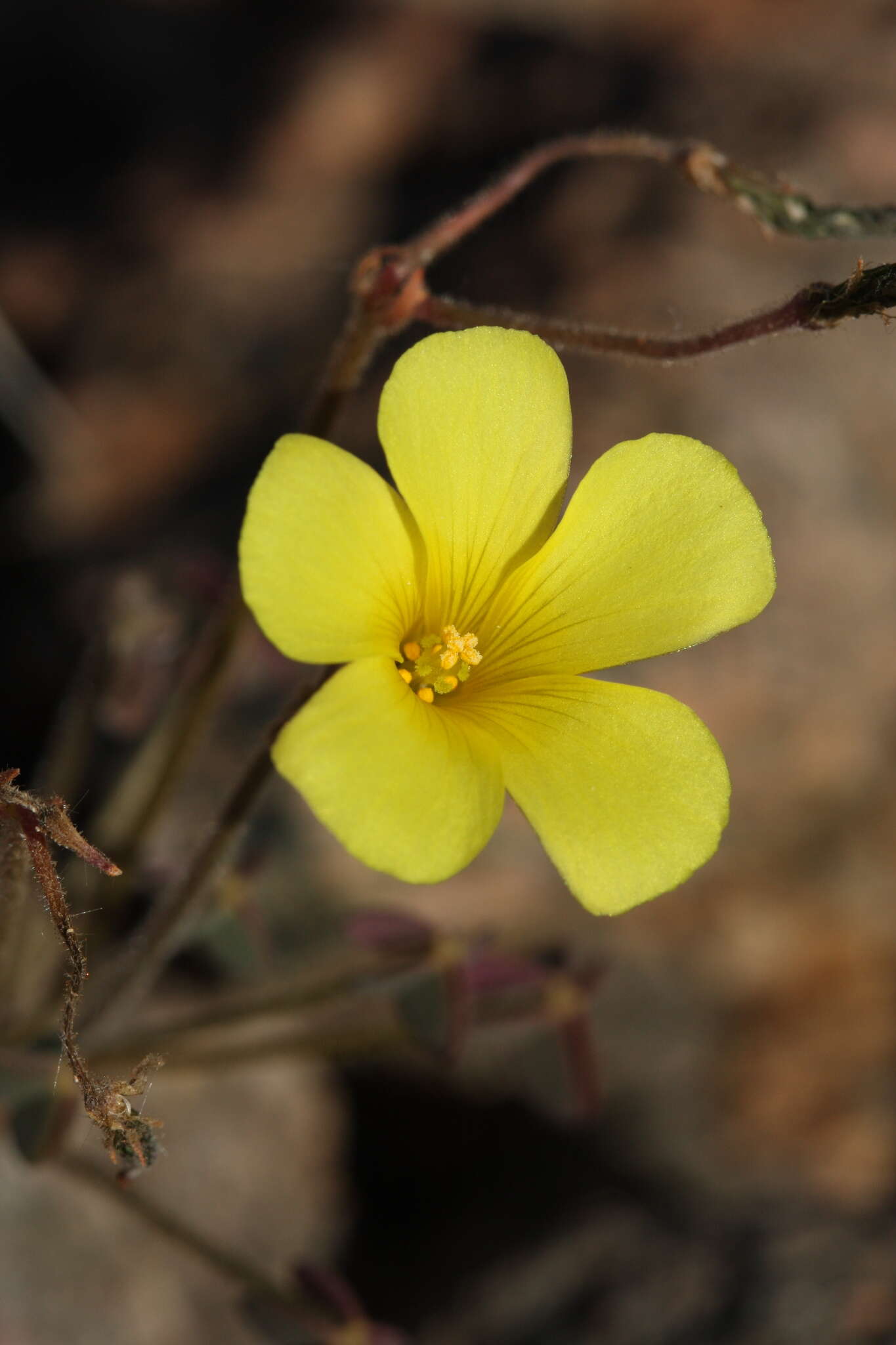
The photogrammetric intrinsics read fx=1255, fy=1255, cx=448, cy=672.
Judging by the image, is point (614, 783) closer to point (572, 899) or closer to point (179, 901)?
point (179, 901)

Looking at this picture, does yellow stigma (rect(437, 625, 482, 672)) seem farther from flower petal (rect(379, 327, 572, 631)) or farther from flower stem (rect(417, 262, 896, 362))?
flower stem (rect(417, 262, 896, 362))

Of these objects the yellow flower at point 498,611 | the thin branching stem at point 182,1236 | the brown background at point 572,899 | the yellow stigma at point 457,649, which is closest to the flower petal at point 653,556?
the yellow flower at point 498,611

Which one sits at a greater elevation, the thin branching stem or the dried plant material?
the dried plant material

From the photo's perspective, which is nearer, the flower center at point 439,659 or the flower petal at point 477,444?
the flower petal at point 477,444

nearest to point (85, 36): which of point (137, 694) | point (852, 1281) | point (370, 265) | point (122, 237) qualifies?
point (122, 237)

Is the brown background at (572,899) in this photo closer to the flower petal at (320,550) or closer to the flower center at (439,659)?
the flower center at (439,659)

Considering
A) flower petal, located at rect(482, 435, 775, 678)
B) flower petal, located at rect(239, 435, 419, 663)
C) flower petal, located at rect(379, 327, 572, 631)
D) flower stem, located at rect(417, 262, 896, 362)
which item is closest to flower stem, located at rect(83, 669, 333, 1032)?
flower petal, located at rect(239, 435, 419, 663)

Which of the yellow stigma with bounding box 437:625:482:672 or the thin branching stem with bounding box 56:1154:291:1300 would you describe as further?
the thin branching stem with bounding box 56:1154:291:1300

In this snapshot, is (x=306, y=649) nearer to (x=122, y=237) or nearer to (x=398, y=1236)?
(x=398, y=1236)
